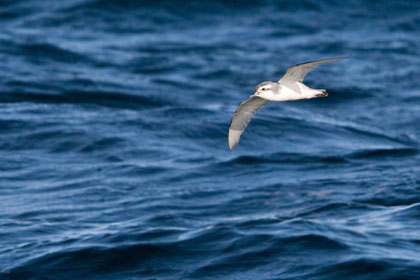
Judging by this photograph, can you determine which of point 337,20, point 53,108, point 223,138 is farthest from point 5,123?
point 337,20

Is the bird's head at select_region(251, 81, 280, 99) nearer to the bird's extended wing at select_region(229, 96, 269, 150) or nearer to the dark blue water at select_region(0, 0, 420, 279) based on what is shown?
the bird's extended wing at select_region(229, 96, 269, 150)

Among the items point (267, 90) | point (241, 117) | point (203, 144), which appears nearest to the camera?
point (267, 90)

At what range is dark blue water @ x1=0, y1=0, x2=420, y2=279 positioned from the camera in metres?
15.7

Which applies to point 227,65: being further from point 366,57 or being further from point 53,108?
point 53,108

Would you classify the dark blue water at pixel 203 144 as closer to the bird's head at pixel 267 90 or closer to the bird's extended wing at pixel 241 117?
the bird's extended wing at pixel 241 117

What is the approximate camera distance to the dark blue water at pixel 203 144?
1566cm

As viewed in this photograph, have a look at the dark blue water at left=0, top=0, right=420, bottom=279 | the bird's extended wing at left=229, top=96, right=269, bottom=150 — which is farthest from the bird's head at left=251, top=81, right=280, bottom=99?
the dark blue water at left=0, top=0, right=420, bottom=279

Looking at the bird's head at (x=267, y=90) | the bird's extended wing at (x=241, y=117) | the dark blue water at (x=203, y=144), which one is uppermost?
the bird's head at (x=267, y=90)

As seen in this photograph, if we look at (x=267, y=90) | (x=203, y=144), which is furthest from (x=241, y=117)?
(x=203, y=144)

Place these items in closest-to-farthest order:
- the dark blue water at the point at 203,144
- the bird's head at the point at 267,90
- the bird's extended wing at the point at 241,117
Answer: the bird's head at the point at 267,90
the bird's extended wing at the point at 241,117
the dark blue water at the point at 203,144

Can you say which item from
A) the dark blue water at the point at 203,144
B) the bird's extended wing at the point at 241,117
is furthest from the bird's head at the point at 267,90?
the dark blue water at the point at 203,144

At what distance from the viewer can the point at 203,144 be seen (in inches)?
876

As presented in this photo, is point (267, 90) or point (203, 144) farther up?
point (267, 90)

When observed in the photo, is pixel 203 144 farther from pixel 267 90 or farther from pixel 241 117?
pixel 267 90
